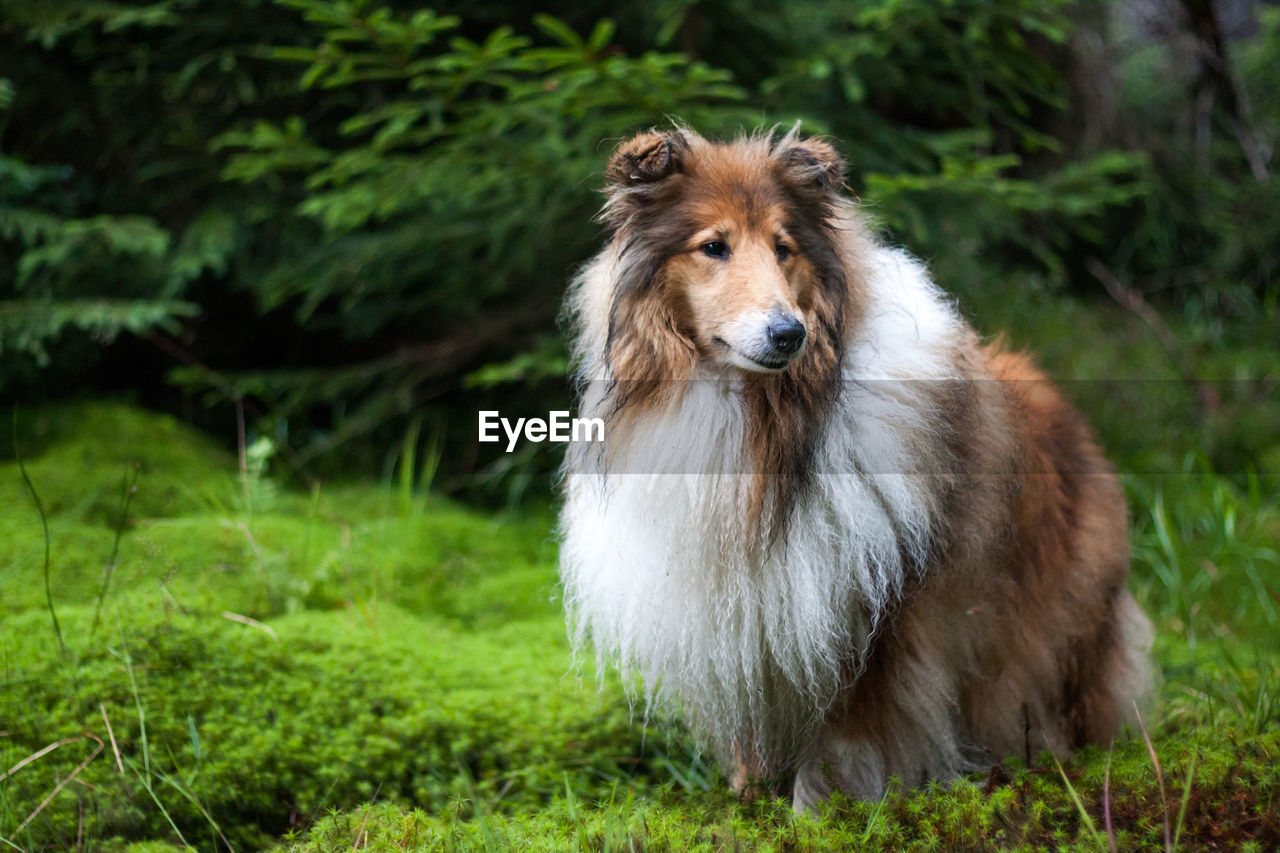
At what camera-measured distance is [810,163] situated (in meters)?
2.57

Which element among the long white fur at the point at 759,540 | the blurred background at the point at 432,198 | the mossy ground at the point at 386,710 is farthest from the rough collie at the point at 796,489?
the blurred background at the point at 432,198

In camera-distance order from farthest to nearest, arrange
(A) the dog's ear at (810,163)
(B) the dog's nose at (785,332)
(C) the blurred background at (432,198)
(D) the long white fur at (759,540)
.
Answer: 1. (C) the blurred background at (432,198)
2. (A) the dog's ear at (810,163)
3. (D) the long white fur at (759,540)
4. (B) the dog's nose at (785,332)

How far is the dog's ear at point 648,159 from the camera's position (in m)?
2.46

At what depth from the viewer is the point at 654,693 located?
286cm

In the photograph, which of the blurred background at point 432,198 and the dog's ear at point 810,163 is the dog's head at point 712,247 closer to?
the dog's ear at point 810,163

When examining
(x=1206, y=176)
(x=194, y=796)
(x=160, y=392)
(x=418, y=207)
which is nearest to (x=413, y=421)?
(x=418, y=207)

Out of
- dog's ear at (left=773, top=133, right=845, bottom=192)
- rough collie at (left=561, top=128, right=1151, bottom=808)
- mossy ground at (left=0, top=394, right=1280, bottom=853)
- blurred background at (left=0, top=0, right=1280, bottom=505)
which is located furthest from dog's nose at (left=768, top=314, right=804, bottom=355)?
blurred background at (left=0, top=0, right=1280, bottom=505)

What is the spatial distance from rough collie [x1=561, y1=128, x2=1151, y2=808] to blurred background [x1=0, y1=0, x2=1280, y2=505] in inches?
49.6

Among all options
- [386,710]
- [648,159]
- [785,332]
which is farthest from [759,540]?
[386,710]

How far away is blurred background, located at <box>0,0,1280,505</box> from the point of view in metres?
4.10

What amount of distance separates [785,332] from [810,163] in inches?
24.1

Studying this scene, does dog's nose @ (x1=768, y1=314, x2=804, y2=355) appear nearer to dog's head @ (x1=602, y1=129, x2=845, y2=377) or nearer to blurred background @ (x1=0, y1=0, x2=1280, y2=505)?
dog's head @ (x1=602, y1=129, x2=845, y2=377)

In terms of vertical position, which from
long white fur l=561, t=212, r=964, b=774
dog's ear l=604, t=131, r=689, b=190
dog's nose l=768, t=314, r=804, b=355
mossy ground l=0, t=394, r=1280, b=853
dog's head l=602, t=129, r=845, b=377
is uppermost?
dog's ear l=604, t=131, r=689, b=190

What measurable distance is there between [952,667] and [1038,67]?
337 centimetres
